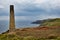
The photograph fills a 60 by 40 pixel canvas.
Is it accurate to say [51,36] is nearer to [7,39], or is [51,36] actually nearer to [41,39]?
[41,39]

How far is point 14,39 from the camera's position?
27.9 meters

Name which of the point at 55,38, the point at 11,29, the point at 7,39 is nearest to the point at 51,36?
the point at 55,38

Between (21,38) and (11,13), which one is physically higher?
(11,13)

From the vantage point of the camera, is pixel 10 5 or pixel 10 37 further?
pixel 10 5

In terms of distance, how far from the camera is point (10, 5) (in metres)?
37.6

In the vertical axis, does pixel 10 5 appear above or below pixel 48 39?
above

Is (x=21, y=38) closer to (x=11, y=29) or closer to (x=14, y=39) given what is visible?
(x=14, y=39)

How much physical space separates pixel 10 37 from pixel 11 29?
30.2 ft

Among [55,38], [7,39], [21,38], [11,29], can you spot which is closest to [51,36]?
[55,38]

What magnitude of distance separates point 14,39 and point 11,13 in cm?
1134

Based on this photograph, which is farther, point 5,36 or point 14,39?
point 5,36

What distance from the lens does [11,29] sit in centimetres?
3862

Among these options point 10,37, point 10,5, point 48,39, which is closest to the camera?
point 48,39

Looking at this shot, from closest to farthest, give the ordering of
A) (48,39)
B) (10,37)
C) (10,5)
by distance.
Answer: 1. (48,39)
2. (10,37)
3. (10,5)
